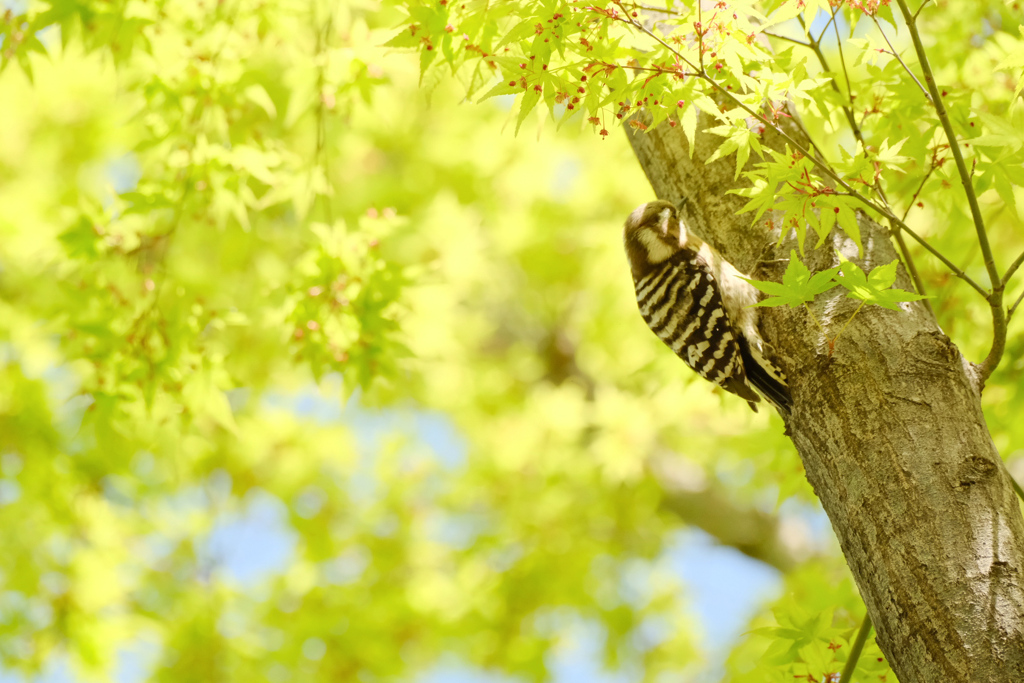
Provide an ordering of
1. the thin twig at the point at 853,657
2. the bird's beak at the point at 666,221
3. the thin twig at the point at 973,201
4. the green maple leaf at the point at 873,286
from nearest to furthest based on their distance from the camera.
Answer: the thin twig at the point at 973,201
the green maple leaf at the point at 873,286
the thin twig at the point at 853,657
the bird's beak at the point at 666,221

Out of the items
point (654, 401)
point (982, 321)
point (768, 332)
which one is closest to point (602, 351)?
point (654, 401)

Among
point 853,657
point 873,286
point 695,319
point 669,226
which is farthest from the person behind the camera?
point 669,226

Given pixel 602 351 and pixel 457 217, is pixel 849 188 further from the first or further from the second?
pixel 602 351

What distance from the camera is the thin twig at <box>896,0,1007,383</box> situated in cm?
167

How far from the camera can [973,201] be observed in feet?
5.67

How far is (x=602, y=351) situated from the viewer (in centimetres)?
664

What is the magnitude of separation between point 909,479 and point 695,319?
1.12m

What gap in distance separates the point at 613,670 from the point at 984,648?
4865 mm

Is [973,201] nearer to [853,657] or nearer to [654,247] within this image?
[853,657]

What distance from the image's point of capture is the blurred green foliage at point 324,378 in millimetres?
3137

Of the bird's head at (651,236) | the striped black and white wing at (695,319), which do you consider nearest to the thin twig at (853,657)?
the striped black and white wing at (695,319)

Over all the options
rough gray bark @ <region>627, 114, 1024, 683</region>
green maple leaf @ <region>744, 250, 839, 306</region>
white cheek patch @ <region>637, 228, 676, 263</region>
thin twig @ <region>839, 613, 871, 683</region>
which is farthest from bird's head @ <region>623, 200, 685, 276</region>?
thin twig @ <region>839, 613, 871, 683</region>

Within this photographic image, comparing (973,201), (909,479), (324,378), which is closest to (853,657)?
(909,479)

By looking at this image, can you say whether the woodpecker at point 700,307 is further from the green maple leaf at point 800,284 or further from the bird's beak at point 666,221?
the green maple leaf at point 800,284
